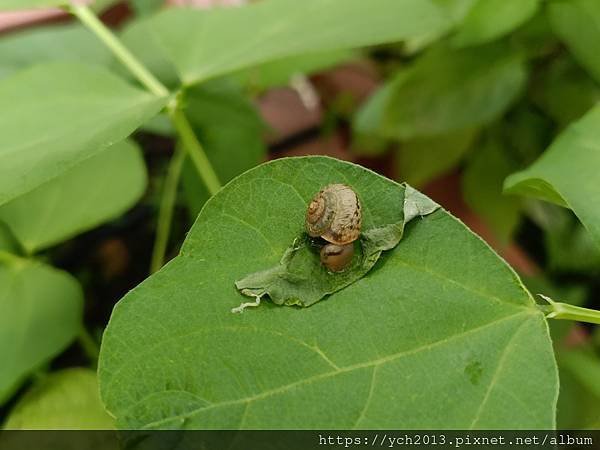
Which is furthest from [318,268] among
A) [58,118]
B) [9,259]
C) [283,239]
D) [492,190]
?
[492,190]

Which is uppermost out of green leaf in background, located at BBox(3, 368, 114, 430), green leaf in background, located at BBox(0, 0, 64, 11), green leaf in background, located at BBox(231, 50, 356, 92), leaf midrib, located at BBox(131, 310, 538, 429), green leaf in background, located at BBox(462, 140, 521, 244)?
green leaf in background, located at BBox(0, 0, 64, 11)

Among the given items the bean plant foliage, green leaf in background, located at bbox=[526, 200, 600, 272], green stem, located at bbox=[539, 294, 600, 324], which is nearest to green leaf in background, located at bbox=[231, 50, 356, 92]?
the bean plant foliage

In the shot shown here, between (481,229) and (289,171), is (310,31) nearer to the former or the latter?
(289,171)

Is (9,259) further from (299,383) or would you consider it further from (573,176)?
(573,176)

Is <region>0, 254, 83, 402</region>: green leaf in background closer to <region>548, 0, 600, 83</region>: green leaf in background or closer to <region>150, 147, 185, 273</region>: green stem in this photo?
<region>150, 147, 185, 273</region>: green stem

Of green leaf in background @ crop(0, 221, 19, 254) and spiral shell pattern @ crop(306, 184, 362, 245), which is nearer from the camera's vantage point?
spiral shell pattern @ crop(306, 184, 362, 245)

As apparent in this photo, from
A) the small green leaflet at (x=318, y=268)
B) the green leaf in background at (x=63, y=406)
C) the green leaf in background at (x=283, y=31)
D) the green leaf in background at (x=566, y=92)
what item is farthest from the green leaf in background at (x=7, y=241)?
the green leaf in background at (x=566, y=92)

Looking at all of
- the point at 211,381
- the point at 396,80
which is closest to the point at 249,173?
the point at 211,381
